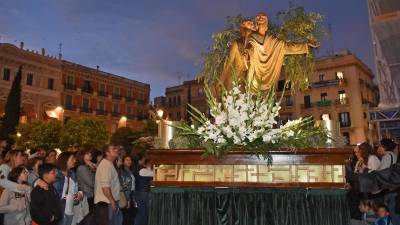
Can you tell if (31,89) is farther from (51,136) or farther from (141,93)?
(141,93)

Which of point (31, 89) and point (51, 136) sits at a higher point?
point (31, 89)

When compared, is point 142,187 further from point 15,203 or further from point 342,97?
point 342,97

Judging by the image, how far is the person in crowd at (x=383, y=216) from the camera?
18.7ft

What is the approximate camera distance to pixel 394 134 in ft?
64.1

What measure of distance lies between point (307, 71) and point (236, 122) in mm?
1759

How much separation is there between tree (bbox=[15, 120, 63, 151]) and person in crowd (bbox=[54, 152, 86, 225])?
19615 mm

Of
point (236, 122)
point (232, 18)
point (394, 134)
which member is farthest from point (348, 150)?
point (394, 134)

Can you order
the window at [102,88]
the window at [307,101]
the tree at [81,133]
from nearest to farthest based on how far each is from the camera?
the tree at [81,133] → the window at [307,101] → the window at [102,88]

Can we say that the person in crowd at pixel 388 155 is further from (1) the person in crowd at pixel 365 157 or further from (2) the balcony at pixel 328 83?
(2) the balcony at pixel 328 83

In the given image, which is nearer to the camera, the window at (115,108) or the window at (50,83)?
the window at (50,83)

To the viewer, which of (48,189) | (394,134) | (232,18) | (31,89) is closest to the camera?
(48,189)

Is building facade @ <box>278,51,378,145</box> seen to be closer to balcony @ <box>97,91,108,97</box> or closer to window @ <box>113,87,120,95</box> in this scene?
window @ <box>113,87,120,95</box>

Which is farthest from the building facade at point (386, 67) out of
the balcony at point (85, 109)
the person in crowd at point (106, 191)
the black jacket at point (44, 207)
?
the balcony at point (85, 109)

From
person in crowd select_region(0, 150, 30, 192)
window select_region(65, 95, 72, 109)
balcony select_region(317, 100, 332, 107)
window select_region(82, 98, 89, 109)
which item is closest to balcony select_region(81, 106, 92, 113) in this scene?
window select_region(82, 98, 89, 109)
